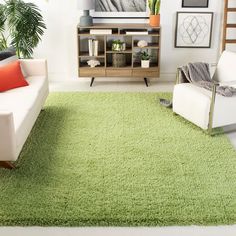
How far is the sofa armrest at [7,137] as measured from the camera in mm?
2668

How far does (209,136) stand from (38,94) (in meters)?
1.72

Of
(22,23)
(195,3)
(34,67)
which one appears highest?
(195,3)

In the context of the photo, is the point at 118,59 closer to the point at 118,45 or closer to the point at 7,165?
the point at 118,45

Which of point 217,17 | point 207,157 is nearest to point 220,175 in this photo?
point 207,157

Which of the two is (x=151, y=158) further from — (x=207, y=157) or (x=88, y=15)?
(x=88, y=15)

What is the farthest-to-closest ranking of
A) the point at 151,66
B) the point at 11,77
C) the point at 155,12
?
1. the point at 151,66
2. the point at 155,12
3. the point at 11,77

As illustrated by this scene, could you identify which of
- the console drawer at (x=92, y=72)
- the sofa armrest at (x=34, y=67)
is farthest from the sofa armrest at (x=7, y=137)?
the console drawer at (x=92, y=72)

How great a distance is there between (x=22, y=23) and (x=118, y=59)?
135 cm

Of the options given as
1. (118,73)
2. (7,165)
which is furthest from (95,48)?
(7,165)

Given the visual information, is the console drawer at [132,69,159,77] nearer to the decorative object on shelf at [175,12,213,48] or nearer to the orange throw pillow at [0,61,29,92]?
the decorative object on shelf at [175,12,213,48]

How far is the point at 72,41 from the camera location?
5.41 metres

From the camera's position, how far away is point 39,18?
4918 millimetres

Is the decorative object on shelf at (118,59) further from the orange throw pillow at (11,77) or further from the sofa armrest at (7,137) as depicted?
the sofa armrest at (7,137)

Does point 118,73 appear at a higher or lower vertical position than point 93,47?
lower
